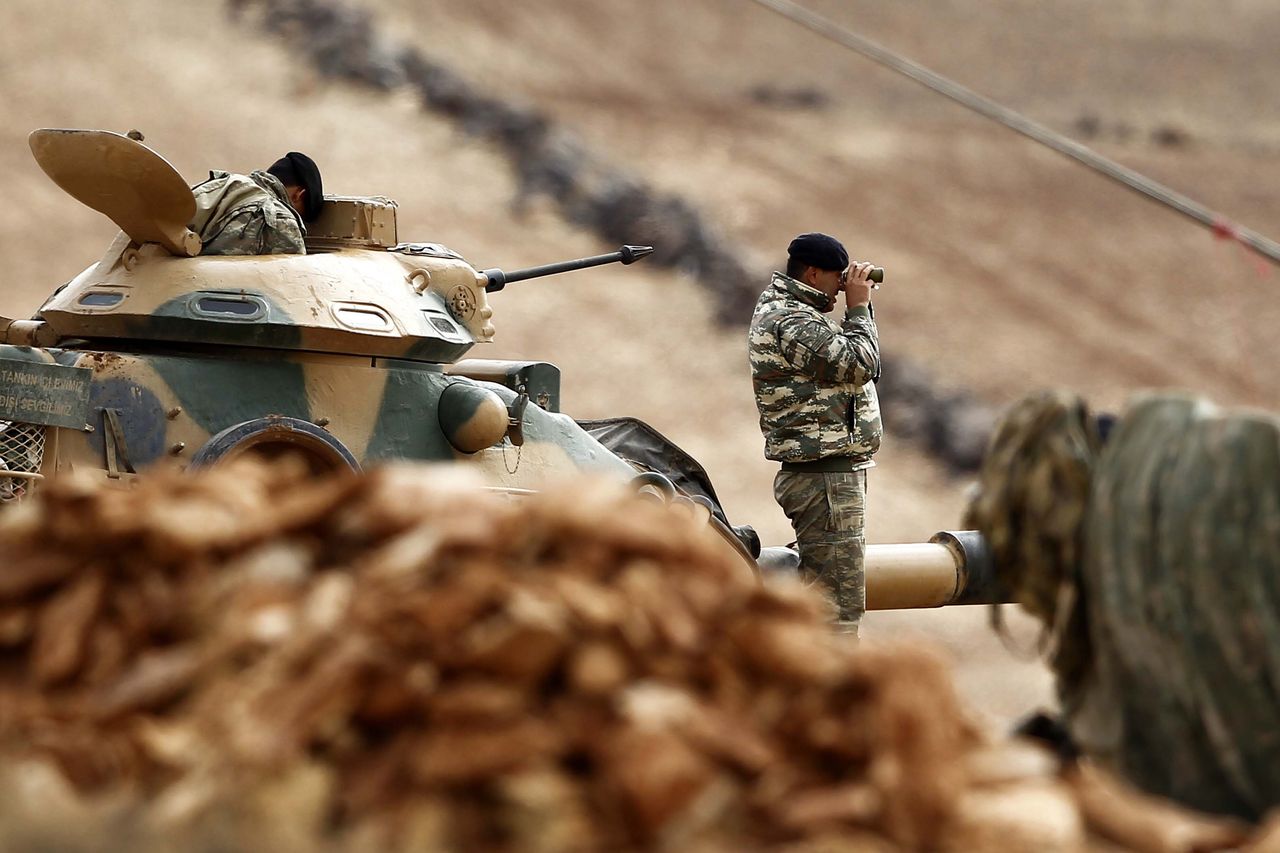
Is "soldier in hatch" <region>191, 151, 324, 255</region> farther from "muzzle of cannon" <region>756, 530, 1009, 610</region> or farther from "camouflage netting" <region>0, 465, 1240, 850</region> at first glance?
"camouflage netting" <region>0, 465, 1240, 850</region>

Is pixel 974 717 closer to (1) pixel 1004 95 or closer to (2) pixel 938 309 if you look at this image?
(2) pixel 938 309

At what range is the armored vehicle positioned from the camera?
282 inches

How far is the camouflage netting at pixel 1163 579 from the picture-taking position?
2920mm

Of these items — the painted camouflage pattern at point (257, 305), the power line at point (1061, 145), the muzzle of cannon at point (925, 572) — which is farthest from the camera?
the muzzle of cannon at point (925, 572)

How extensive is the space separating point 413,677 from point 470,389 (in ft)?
18.5

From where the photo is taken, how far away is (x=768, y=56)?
124 feet

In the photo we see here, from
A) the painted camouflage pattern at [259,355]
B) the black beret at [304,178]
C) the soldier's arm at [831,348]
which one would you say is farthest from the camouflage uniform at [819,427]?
the black beret at [304,178]

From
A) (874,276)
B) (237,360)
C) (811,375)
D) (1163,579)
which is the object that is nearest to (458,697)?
(1163,579)

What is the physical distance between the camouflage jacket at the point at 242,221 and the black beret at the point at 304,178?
0.55 meters

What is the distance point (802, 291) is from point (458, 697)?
653 centimetres

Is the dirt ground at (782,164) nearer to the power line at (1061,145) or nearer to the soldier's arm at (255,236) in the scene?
the soldier's arm at (255,236)

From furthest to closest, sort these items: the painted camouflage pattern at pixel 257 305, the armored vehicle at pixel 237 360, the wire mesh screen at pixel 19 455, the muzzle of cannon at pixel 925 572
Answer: the muzzle of cannon at pixel 925 572
the painted camouflage pattern at pixel 257 305
the armored vehicle at pixel 237 360
the wire mesh screen at pixel 19 455

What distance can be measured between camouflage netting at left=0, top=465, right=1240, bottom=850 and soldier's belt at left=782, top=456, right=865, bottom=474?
602 centimetres

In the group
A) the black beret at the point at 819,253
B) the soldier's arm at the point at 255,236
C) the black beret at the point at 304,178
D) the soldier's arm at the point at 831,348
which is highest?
the black beret at the point at 304,178
